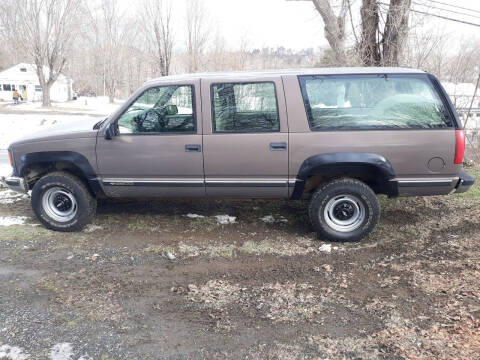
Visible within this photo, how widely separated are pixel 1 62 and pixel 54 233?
7552 cm

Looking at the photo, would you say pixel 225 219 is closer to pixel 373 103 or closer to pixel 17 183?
pixel 373 103

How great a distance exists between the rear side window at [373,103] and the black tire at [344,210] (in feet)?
2.23

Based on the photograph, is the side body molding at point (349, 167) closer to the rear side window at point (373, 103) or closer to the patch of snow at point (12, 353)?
the rear side window at point (373, 103)

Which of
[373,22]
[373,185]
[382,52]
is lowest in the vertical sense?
[373,185]

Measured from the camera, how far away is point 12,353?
2.59 meters

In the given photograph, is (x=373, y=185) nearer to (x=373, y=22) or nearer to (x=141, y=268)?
(x=141, y=268)

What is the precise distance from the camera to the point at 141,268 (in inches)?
151

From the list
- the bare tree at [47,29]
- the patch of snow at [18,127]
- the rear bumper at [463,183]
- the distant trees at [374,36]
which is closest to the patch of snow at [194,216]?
the rear bumper at [463,183]

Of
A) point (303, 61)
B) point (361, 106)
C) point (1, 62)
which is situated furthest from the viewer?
point (1, 62)

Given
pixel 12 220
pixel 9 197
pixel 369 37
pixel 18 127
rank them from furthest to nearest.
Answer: pixel 18 127 → pixel 369 37 → pixel 9 197 → pixel 12 220

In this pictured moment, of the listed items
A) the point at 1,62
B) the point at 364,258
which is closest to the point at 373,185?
the point at 364,258

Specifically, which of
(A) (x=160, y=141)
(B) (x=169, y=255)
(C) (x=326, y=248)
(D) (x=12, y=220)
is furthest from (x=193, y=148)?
(D) (x=12, y=220)

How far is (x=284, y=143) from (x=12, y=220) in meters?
3.81

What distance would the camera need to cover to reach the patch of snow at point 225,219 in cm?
505
